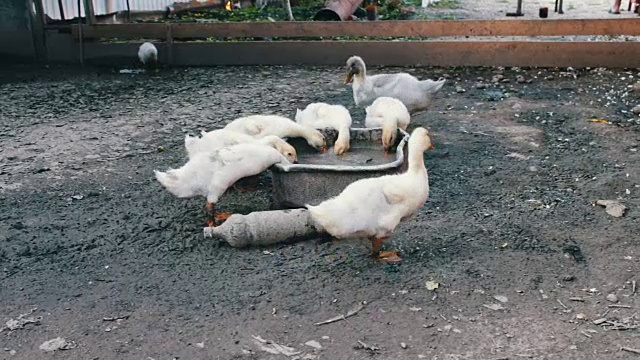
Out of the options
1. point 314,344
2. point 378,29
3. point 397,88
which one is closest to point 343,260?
point 314,344

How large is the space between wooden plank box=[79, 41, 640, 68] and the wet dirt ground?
255 centimetres

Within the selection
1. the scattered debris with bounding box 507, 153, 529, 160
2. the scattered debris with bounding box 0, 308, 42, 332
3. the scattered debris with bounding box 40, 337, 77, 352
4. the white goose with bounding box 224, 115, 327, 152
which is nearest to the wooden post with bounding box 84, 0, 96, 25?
the white goose with bounding box 224, 115, 327, 152

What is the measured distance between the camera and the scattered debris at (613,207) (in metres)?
4.83

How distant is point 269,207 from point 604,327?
2.64 m

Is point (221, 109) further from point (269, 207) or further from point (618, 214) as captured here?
point (618, 214)

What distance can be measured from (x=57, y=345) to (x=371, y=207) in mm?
1941

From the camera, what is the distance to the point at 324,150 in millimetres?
5363

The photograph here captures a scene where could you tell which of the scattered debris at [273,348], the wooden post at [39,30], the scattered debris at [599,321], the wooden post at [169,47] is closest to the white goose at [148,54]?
the wooden post at [169,47]

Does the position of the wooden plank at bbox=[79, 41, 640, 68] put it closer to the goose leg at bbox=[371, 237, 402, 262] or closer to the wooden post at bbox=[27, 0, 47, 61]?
the wooden post at bbox=[27, 0, 47, 61]

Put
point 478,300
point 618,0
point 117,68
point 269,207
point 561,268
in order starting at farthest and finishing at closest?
point 618,0 → point 117,68 → point 269,207 → point 561,268 → point 478,300

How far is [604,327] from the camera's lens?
345 cm

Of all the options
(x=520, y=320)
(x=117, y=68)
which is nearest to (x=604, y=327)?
(x=520, y=320)

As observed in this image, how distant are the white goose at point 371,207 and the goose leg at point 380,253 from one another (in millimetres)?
140

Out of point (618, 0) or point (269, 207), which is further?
point (618, 0)
